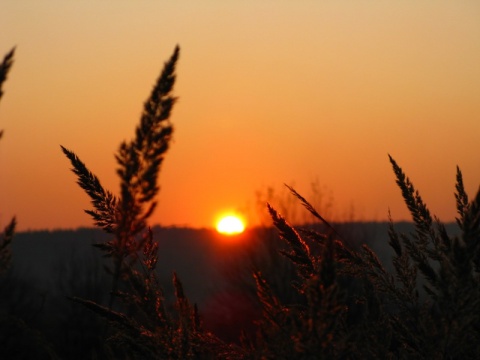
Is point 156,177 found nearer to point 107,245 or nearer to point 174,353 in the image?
point 107,245

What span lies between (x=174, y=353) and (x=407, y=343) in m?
0.49

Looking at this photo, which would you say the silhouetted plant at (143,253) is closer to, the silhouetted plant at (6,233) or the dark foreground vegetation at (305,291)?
the dark foreground vegetation at (305,291)

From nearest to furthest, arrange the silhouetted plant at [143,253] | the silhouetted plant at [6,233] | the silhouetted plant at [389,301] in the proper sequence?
the silhouetted plant at [389,301], the silhouetted plant at [143,253], the silhouetted plant at [6,233]

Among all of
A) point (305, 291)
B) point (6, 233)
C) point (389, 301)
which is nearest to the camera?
point (305, 291)

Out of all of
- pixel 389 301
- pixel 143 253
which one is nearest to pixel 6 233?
pixel 143 253

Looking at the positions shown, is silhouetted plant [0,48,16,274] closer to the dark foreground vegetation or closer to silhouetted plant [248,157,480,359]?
the dark foreground vegetation

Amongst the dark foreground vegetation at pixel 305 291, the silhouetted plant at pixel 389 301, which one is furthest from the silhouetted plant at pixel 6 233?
the silhouetted plant at pixel 389 301

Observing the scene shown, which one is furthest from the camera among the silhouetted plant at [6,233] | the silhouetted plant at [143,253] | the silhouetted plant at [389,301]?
the silhouetted plant at [6,233]

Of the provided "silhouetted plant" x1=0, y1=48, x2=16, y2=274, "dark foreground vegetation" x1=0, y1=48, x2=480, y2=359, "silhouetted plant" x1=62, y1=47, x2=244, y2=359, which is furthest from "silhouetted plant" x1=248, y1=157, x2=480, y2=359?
"silhouetted plant" x1=0, y1=48, x2=16, y2=274

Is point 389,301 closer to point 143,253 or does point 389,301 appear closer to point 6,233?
point 143,253

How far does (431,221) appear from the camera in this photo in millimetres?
2086

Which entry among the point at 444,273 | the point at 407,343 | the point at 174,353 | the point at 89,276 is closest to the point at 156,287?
the point at 174,353

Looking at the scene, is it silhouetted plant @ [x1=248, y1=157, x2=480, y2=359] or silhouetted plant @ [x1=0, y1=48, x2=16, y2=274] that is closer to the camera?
silhouetted plant @ [x1=248, y1=157, x2=480, y2=359]

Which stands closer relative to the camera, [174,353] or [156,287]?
[174,353]
